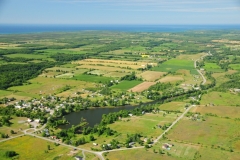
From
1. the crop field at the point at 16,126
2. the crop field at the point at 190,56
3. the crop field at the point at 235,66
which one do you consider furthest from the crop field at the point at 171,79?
the crop field at the point at 16,126

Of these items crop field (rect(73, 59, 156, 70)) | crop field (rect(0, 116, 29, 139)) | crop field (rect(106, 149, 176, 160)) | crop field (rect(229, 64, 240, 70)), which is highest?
crop field (rect(73, 59, 156, 70))

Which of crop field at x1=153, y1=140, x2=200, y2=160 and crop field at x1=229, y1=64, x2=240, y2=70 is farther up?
crop field at x1=229, y1=64, x2=240, y2=70

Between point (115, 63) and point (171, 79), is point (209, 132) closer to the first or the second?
point (171, 79)

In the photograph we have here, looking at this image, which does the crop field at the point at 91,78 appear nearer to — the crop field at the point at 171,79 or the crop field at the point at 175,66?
the crop field at the point at 171,79

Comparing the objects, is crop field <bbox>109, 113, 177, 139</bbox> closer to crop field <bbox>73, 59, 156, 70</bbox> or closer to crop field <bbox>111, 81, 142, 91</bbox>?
crop field <bbox>111, 81, 142, 91</bbox>

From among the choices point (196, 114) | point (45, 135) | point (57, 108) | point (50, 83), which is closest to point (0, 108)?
point (57, 108)

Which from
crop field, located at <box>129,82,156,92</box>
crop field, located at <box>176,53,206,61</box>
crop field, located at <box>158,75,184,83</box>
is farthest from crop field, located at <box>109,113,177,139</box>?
crop field, located at <box>176,53,206,61</box>

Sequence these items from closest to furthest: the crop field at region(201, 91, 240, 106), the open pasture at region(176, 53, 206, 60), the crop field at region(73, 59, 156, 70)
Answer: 1. the crop field at region(201, 91, 240, 106)
2. the crop field at region(73, 59, 156, 70)
3. the open pasture at region(176, 53, 206, 60)
